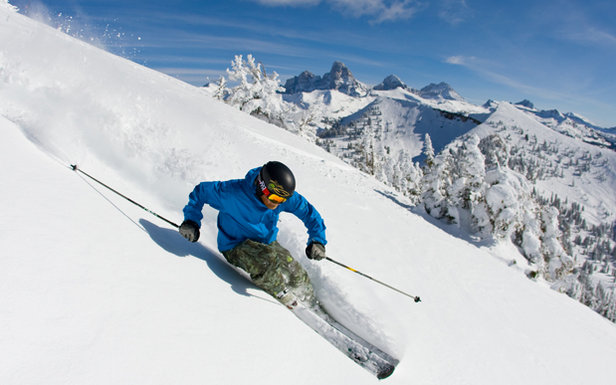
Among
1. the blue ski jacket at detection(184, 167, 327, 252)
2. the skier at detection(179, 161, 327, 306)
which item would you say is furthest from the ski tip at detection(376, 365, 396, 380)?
the blue ski jacket at detection(184, 167, 327, 252)

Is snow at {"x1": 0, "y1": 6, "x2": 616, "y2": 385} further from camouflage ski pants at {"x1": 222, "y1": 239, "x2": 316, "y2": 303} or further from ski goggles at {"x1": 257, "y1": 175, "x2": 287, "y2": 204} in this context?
ski goggles at {"x1": 257, "y1": 175, "x2": 287, "y2": 204}

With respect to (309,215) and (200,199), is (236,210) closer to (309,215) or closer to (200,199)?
(200,199)

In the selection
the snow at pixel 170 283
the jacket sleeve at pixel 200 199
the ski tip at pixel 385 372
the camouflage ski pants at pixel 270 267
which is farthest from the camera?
the jacket sleeve at pixel 200 199

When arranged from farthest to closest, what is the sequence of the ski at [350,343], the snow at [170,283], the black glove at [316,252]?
the black glove at [316,252] < the ski at [350,343] < the snow at [170,283]

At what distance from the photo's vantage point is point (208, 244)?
5039 mm

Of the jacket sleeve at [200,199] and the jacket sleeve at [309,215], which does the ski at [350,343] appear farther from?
A: the jacket sleeve at [200,199]

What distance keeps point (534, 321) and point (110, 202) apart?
24.4 feet

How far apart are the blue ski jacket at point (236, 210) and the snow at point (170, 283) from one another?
442 mm

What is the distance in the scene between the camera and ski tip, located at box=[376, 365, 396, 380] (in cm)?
335

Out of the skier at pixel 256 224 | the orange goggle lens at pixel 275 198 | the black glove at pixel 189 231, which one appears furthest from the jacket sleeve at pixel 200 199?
the orange goggle lens at pixel 275 198

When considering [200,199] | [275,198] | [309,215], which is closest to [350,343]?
[309,215]

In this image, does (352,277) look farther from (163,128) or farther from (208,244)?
(163,128)

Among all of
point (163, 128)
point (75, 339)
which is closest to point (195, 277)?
point (75, 339)

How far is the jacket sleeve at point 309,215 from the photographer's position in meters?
4.61
